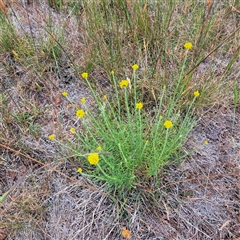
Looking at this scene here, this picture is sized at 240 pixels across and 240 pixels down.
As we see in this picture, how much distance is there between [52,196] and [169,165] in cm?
59

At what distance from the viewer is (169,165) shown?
49.7 inches

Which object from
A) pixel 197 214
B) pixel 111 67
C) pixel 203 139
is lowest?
pixel 197 214

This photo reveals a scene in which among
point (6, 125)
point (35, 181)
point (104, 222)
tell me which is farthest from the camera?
point (6, 125)

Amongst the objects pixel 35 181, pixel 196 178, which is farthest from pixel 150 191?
pixel 35 181

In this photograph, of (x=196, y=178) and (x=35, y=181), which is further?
(x=35, y=181)

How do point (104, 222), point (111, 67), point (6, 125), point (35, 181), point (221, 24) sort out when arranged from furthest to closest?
point (221, 24)
point (111, 67)
point (6, 125)
point (35, 181)
point (104, 222)

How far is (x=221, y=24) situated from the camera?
65.6 inches

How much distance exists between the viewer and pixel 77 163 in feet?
4.21

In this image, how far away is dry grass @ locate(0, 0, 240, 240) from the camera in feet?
3.70

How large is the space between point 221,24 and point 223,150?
876 millimetres

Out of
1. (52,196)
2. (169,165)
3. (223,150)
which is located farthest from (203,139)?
(52,196)

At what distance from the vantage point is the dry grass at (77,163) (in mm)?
1128

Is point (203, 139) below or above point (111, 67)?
below

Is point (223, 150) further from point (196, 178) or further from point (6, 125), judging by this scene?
point (6, 125)
